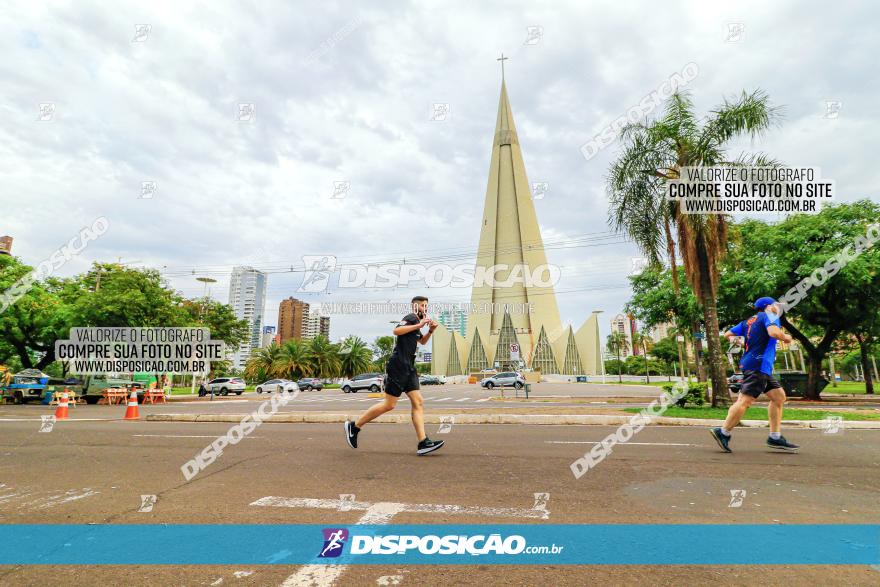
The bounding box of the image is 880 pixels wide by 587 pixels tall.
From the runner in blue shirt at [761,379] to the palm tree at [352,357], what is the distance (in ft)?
188

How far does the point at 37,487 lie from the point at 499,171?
9198cm

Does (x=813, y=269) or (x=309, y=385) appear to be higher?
(x=813, y=269)

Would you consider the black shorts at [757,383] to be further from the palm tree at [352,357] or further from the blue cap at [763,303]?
the palm tree at [352,357]

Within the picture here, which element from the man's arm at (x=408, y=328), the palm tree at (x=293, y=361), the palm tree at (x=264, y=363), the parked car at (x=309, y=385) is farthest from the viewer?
the palm tree at (x=264, y=363)

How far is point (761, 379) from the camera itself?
6.08m

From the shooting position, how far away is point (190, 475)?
4805 millimetres

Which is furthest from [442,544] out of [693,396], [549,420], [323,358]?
[323,358]

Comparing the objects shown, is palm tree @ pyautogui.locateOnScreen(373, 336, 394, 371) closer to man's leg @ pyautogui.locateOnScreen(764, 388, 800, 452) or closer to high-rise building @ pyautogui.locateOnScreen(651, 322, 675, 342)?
high-rise building @ pyautogui.locateOnScreen(651, 322, 675, 342)

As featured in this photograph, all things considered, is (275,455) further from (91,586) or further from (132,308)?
(132,308)

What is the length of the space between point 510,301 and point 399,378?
8685 centimetres

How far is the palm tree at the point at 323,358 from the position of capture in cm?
5650

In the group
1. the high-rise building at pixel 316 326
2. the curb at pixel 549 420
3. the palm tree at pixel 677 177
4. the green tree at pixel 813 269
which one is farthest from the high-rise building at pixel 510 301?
the curb at pixel 549 420

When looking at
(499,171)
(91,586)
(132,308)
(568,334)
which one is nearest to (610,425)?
(91,586)

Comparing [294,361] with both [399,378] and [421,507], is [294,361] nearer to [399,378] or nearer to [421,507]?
[399,378]
